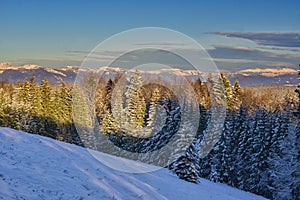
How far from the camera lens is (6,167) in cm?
1619

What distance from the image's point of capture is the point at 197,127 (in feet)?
165

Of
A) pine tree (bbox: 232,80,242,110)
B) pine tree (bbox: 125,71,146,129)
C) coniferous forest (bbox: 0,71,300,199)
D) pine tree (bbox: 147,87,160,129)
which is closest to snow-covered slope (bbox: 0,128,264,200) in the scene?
coniferous forest (bbox: 0,71,300,199)

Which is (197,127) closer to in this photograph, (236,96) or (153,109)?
(153,109)

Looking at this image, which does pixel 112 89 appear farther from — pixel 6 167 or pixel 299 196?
pixel 6 167

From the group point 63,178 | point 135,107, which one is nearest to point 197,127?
point 135,107

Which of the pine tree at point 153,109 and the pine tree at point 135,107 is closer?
the pine tree at point 153,109

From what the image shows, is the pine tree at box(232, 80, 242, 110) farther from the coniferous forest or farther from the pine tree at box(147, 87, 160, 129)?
the pine tree at box(147, 87, 160, 129)

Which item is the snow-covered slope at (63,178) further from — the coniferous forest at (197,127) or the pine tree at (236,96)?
the pine tree at (236,96)

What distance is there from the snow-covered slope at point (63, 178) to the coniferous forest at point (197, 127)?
1096 cm

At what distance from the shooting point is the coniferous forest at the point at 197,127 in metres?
49.3

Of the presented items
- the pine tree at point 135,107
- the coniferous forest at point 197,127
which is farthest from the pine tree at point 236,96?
the pine tree at point 135,107

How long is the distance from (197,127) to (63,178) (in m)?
34.7

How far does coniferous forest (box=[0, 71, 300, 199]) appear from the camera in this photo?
49.3 meters

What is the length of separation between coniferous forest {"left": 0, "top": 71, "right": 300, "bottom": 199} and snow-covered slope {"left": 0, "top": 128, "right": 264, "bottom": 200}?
1096 centimetres
